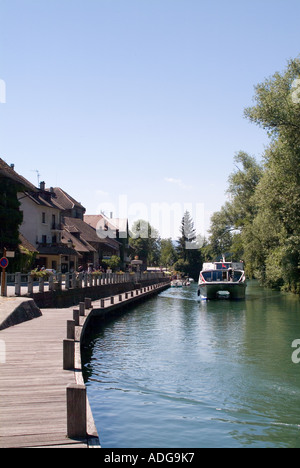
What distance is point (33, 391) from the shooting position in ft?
31.8

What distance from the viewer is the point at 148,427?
1094 centimetres

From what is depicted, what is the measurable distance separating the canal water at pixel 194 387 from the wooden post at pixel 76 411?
8.95ft

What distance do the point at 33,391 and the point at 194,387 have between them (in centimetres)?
597

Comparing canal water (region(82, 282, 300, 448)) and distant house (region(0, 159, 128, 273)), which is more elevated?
distant house (region(0, 159, 128, 273))

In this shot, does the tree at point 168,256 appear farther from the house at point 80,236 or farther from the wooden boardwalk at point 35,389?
the wooden boardwalk at point 35,389

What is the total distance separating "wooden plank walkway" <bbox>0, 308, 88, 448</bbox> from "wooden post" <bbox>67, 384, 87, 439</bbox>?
15 cm

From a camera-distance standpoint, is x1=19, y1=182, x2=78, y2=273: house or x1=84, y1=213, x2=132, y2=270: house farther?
x1=84, y1=213, x2=132, y2=270: house

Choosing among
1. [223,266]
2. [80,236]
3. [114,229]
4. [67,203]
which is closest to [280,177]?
[223,266]

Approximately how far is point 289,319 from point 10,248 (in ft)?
63.1

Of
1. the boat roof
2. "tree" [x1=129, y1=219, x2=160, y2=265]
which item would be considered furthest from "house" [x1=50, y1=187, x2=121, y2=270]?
"tree" [x1=129, y1=219, x2=160, y2=265]

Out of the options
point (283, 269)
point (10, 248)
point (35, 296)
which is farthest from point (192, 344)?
point (283, 269)

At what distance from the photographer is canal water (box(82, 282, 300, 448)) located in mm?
10664

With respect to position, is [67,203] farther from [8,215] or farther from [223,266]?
[8,215]

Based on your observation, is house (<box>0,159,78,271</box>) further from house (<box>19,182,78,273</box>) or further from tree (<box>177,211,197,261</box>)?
tree (<box>177,211,197,261</box>)
